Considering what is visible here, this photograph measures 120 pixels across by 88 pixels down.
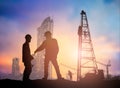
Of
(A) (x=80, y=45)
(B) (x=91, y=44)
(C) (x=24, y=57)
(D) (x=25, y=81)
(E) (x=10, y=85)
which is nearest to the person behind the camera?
(E) (x=10, y=85)

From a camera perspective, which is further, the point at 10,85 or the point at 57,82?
the point at 57,82

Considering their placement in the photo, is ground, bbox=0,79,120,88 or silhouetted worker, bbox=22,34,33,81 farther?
silhouetted worker, bbox=22,34,33,81

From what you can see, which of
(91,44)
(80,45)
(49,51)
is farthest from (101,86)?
(91,44)

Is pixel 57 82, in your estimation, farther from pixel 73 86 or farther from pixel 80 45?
pixel 80 45

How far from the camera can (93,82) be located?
39.1 feet

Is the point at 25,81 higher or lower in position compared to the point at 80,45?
lower

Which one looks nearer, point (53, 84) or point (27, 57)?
point (53, 84)

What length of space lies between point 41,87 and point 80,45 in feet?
148

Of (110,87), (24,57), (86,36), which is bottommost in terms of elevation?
(110,87)

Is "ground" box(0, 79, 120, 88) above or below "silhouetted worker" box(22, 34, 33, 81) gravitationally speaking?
below

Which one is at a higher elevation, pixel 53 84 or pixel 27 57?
pixel 27 57

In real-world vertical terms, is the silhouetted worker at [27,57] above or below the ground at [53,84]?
above

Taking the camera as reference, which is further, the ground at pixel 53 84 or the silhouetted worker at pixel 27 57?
the silhouetted worker at pixel 27 57

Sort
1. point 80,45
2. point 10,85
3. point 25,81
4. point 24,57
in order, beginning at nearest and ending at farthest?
point 10,85
point 25,81
point 24,57
point 80,45
